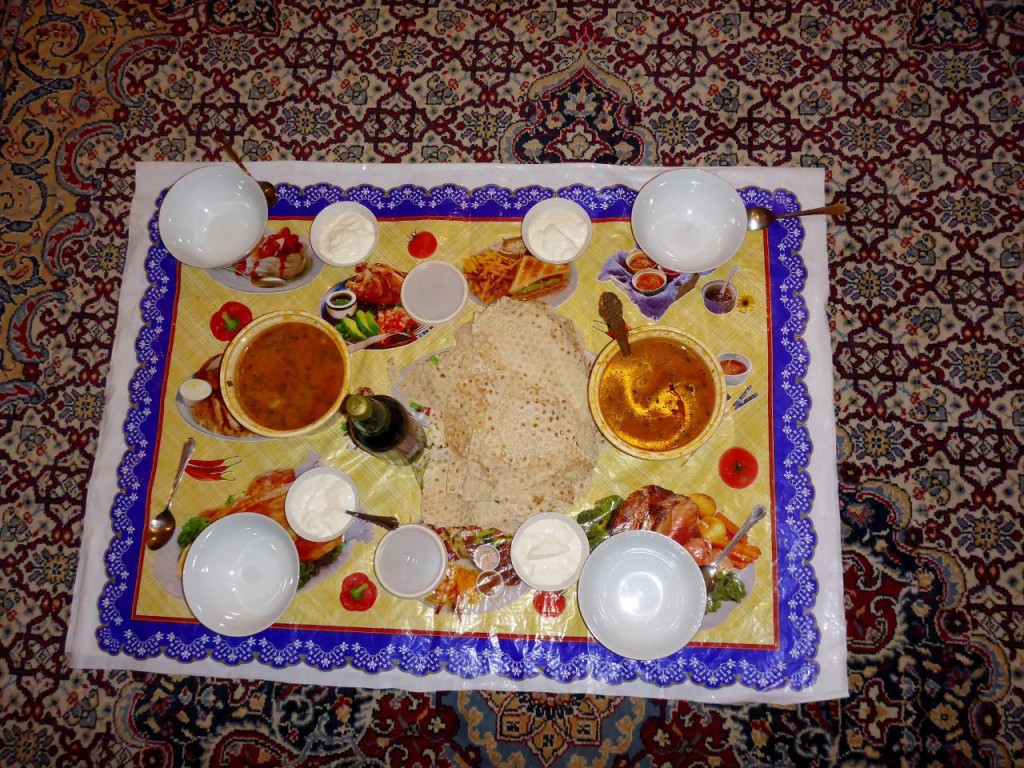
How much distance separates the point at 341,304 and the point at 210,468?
0.95 metres

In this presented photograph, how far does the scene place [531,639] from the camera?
8.93 ft

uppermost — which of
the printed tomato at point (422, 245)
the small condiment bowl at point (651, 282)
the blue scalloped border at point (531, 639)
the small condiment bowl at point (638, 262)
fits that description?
the printed tomato at point (422, 245)

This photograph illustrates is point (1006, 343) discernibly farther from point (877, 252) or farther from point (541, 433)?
point (541, 433)

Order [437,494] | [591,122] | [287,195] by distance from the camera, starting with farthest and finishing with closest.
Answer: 1. [591,122]
2. [287,195]
3. [437,494]

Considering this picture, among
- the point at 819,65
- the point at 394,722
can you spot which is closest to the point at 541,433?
the point at 394,722

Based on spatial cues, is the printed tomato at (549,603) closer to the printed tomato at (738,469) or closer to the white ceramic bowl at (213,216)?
the printed tomato at (738,469)

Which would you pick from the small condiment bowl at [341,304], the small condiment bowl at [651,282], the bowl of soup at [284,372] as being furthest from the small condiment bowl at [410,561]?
the small condiment bowl at [651,282]

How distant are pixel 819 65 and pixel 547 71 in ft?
4.80

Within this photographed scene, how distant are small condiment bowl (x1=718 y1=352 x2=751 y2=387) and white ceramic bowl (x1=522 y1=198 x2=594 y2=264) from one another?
81cm

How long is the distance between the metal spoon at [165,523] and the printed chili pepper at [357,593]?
0.83 meters

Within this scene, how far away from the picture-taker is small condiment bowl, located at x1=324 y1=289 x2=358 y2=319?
297 centimetres

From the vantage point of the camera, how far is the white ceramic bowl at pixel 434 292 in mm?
2908

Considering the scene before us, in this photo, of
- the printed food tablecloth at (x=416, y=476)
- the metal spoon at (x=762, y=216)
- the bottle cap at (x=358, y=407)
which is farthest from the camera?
the metal spoon at (x=762, y=216)

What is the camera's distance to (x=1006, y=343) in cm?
309
